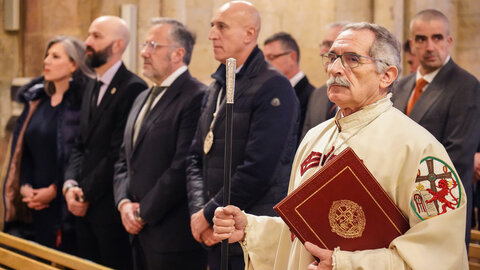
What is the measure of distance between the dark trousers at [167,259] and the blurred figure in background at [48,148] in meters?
1.11

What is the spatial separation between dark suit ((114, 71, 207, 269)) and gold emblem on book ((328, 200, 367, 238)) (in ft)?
6.70

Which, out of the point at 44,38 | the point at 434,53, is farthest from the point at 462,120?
the point at 44,38

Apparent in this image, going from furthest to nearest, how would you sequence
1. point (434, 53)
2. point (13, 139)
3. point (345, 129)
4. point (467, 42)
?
point (467, 42)
point (13, 139)
point (434, 53)
point (345, 129)

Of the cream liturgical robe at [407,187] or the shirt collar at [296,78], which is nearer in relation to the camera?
the cream liturgical robe at [407,187]

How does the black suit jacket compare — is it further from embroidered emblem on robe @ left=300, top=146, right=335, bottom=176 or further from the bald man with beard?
embroidered emblem on robe @ left=300, top=146, right=335, bottom=176

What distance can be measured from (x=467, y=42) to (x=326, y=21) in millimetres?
1392

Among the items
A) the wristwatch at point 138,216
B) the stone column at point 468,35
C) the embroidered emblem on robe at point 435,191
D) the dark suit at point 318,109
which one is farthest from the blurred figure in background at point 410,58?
the embroidered emblem on robe at point 435,191

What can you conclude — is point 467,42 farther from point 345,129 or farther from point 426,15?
point 345,129

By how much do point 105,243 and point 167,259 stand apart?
75 cm

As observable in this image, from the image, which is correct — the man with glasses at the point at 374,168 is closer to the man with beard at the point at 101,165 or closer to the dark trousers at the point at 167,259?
the dark trousers at the point at 167,259

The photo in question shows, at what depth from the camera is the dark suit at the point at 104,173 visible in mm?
4863

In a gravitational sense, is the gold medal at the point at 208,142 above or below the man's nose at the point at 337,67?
below

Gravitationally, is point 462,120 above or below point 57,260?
above

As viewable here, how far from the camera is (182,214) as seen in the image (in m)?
4.33
